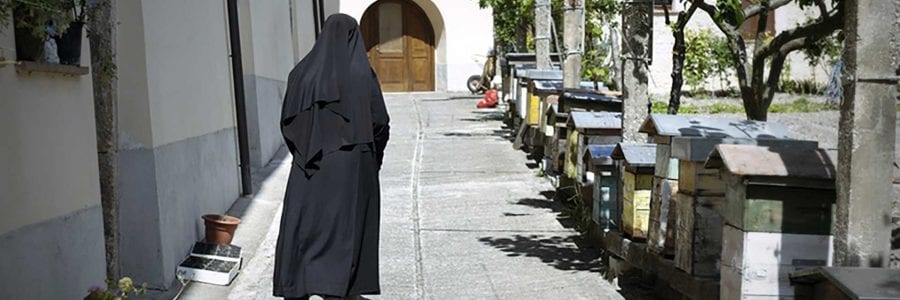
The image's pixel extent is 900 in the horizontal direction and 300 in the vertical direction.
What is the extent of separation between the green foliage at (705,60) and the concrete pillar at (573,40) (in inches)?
265

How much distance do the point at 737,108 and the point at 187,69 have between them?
1318 centimetres

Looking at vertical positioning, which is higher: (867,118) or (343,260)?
(867,118)

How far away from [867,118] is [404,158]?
384 inches

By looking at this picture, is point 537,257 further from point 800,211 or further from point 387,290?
point 800,211

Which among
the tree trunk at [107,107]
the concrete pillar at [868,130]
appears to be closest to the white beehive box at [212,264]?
the tree trunk at [107,107]

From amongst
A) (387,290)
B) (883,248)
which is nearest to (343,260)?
(387,290)

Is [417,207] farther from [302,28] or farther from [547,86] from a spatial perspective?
[302,28]

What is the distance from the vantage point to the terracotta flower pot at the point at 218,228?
773 cm

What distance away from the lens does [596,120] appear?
9.04 meters

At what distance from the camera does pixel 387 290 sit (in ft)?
22.7

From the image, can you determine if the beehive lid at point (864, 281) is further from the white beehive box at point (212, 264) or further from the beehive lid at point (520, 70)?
the beehive lid at point (520, 70)

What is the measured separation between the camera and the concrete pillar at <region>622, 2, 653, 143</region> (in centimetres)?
817

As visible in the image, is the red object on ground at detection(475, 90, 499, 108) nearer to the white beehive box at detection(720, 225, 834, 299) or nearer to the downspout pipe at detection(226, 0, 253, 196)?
the downspout pipe at detection(226, 0, 253, 196)

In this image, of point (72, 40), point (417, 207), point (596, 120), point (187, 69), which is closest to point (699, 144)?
point (72, 40)
